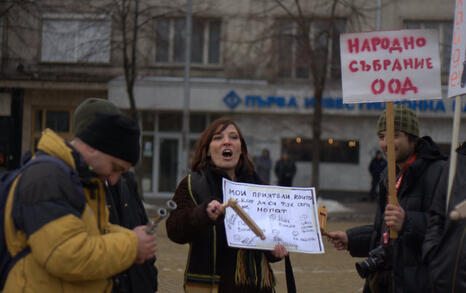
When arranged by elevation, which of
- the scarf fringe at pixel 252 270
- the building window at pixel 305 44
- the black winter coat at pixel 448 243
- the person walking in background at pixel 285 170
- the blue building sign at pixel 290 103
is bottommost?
the person walking in background at pixel 285 170

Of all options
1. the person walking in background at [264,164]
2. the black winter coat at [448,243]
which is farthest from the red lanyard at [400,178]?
the person walking in background at [264,164]

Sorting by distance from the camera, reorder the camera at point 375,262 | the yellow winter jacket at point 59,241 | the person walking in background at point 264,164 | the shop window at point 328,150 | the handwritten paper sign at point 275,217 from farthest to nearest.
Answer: the shop window at point 328,150
the person walking in background at point 264,164
the camera at point 375,262
the handwritten paper sign at point 275,217
the yellow winter jacket at point 59,241

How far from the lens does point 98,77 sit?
20.7 meters

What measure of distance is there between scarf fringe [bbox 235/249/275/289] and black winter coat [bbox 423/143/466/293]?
95cm

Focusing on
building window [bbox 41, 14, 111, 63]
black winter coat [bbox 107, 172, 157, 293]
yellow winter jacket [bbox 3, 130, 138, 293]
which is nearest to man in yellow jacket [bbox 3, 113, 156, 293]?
yellow winter jacket [bbox 3, 130, 138, 293]

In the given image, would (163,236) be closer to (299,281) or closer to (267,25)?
(299,281)

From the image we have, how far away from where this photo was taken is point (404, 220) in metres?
3.32

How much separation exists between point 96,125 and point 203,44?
19.0 m

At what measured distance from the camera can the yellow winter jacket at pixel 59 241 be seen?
7.14 ft

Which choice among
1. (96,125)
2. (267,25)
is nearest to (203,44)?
(267,25)

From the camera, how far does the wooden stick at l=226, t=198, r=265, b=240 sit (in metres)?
3.07

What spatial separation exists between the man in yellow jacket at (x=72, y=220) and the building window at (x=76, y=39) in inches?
586

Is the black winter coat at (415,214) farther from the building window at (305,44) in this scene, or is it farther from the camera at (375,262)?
the building window at (305,44)

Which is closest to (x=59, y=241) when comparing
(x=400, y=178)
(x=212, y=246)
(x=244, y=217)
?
(x=244, y=217)
